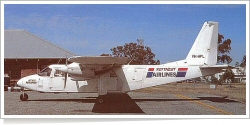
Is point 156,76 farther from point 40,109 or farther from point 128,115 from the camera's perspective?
point 40,109

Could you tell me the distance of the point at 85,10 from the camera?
1202 centimetres

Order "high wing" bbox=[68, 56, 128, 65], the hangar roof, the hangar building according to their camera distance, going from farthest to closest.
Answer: the hangar building < the hangar roof < "high wing" bbox=[68, 56, 128, 65]

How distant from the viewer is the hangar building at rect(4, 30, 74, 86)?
13195mm

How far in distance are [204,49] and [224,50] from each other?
1.64 metres

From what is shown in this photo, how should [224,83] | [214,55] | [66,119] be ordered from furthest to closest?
1. [224,83]
2. [214,55]
3. [66,119]

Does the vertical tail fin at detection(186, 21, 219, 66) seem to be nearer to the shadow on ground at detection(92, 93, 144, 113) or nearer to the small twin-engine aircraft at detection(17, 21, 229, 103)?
the small twin-engine aircraft at detection(17, 21, 229, 103)

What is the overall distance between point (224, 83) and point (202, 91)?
2959mm

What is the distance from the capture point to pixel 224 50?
13336 millimetres

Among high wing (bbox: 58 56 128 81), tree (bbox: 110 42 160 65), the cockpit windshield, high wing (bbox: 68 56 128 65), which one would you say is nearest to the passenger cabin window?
the cockpit windshield

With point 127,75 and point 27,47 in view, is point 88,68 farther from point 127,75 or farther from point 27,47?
point 27,47

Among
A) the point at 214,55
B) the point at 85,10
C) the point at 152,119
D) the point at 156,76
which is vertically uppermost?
the point at 85,10

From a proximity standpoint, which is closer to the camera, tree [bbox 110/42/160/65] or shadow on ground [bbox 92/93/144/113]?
shadow on ground [bbox 92/93/144/113]

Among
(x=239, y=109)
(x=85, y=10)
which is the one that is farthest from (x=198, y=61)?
(x=85, y=10)

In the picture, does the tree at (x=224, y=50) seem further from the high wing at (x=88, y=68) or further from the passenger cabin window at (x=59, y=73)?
the passenger cabin window at (x=59, y=73)
